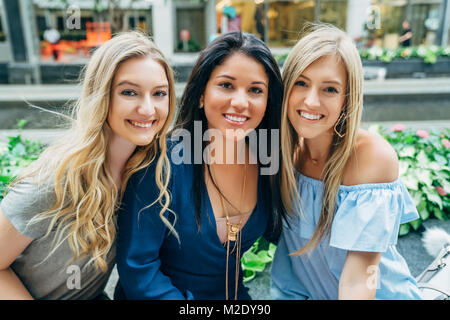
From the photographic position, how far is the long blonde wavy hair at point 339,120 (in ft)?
4.94

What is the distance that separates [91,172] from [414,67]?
9.82 m

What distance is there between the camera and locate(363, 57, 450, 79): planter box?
29.1ft

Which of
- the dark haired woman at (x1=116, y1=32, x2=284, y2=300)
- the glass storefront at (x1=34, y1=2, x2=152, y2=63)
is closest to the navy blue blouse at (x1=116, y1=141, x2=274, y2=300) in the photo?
the dark haired woman at (x1=116, y1=32, x2=284, y2=300)

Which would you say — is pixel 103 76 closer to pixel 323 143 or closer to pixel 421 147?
pixel 323 143

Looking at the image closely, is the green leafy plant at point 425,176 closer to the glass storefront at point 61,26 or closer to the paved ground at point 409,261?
the paved ground at point 409,261

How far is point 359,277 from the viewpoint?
149cm

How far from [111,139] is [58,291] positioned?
0.72 m

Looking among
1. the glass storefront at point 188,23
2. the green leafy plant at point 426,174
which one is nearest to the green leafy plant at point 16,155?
the green leafy plant at point 426,174

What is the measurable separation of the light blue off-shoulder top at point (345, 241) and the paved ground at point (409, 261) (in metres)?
0.53

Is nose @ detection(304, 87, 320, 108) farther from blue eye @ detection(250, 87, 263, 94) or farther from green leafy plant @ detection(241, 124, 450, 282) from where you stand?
green leafy plant @ detection(241, 124, 450, 282)

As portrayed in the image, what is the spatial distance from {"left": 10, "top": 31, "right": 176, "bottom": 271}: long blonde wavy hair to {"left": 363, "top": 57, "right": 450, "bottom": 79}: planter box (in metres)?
8.21

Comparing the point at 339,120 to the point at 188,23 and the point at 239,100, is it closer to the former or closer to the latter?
the point at 239,100
